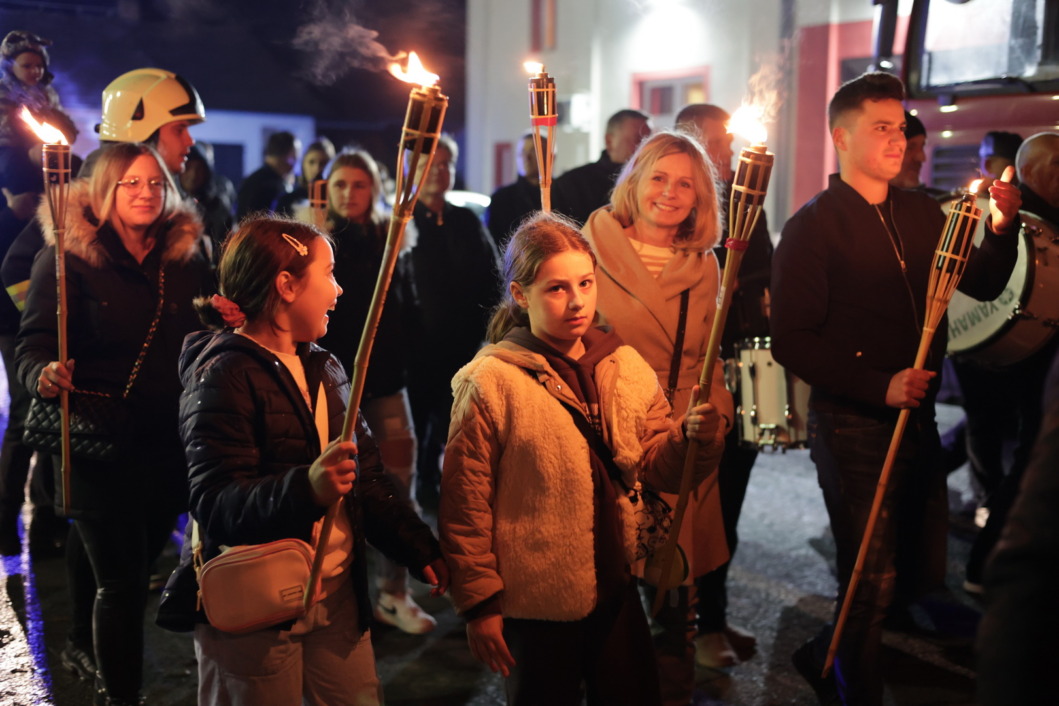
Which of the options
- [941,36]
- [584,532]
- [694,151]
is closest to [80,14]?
[941,36]

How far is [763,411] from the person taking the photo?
15.4 ft

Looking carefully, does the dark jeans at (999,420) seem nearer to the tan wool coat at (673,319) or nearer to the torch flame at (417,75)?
the tan wool coat at (673,319)

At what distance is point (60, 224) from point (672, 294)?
92.5 inches

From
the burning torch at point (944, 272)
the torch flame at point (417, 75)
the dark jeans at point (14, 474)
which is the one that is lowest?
the dark jeans at point (14, 474)

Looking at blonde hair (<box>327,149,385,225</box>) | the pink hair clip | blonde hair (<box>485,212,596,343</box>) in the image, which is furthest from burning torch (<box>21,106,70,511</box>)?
blonde hair (<box>485,212,596,343</box>)

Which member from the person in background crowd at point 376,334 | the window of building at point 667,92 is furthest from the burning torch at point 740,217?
the window of building at point 667,92

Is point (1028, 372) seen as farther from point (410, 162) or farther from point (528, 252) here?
point (410, 162)

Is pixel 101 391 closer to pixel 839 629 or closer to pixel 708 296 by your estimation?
pixel 708 296

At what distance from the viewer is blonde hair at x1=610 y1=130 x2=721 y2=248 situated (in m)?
4.10

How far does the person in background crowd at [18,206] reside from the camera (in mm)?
6020

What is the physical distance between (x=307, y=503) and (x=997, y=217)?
115 inches

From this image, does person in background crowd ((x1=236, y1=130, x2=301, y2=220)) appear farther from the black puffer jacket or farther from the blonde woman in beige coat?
the black puffer jacket

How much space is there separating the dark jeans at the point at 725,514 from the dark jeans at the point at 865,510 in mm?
903

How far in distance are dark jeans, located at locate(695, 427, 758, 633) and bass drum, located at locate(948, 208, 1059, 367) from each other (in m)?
1.36
